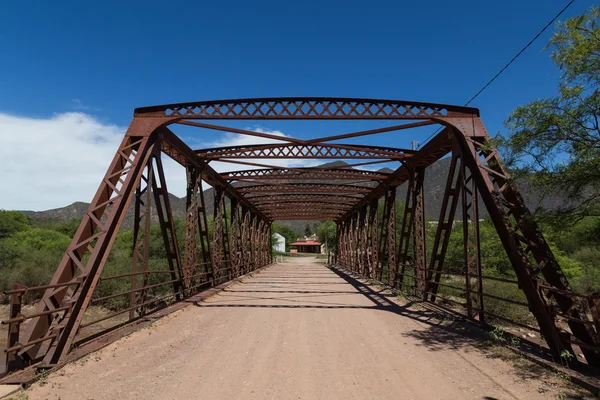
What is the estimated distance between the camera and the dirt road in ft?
14.3

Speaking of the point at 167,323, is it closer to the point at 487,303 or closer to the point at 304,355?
the point at 304,355

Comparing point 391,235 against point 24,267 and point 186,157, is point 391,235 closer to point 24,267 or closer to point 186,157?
point 186,157

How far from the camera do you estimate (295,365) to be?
17.6 ft

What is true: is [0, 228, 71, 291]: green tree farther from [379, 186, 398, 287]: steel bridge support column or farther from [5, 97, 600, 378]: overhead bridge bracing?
[379, 186, 398, 287]: steel bridge support column

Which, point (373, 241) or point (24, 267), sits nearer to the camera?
point (373, 241)

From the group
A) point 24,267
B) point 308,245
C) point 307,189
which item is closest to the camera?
point 307,189

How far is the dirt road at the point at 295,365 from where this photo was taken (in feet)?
14.3

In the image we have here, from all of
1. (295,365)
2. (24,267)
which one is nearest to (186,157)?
(295,365)

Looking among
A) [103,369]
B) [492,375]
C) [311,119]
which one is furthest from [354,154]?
[103,369]

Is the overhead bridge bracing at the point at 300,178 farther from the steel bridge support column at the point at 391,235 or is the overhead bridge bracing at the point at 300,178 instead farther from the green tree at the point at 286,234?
the green tree at the point at 286,234

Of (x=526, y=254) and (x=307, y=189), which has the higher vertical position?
(x=307, y=189)

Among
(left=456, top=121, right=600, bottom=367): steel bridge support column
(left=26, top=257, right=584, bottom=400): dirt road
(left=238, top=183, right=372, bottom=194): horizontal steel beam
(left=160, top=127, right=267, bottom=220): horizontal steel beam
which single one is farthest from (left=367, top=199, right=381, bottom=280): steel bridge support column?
(left=456, top=121, right=600, bottom=367): steel bridge support column

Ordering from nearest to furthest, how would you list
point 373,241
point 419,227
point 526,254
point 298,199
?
point 526,254 → point 419,227 → point 373,241 → point 298,199

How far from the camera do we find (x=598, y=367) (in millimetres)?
5074
